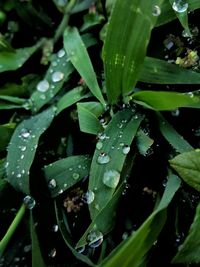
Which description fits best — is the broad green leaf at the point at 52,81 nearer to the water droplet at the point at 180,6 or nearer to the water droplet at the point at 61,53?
the water droplet at the point at 61,53

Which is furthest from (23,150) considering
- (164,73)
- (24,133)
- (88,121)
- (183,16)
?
(183,16)

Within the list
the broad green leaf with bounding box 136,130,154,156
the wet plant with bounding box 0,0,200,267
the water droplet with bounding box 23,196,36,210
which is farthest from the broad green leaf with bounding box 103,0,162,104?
the water droplet with bounding box 23,196,36,210

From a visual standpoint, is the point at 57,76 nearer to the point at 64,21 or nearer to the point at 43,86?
the point at 43,86

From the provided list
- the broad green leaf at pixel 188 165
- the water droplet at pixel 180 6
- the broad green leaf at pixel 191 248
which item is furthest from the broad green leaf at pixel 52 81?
the broad green leaf at pixel 191 248

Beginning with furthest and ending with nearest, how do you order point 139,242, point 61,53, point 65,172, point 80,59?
point 61,53 < point 80,59 < point 65,172 < point 139,242

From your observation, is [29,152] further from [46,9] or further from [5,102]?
[46,9]

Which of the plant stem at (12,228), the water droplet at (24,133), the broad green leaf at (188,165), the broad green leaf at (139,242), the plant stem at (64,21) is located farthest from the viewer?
the plant stem at (64,21)
